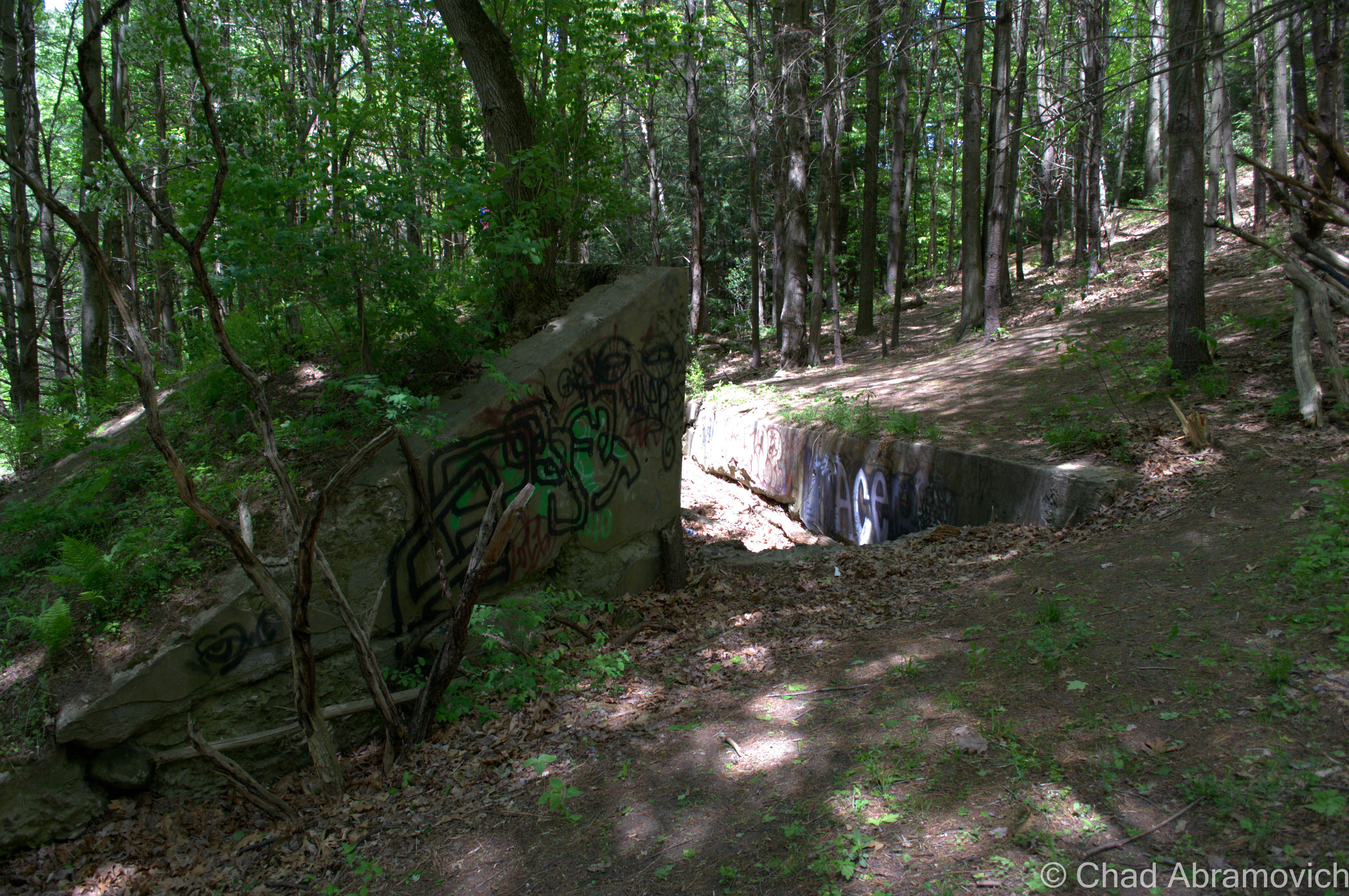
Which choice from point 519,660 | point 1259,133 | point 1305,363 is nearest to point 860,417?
point 1305,363

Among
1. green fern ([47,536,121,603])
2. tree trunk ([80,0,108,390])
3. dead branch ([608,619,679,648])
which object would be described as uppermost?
tree trunk ([80,0,108,390])

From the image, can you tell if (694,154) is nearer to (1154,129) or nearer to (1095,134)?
(1095,134)

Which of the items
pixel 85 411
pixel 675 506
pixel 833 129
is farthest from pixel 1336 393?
pixel 833 129

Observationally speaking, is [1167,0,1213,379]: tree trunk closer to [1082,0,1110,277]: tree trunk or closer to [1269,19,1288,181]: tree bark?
[1082,0,1110,277]: tree trunk

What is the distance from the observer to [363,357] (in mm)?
5012

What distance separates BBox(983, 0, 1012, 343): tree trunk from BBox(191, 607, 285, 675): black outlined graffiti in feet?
42.1

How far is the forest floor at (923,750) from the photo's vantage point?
2.63m

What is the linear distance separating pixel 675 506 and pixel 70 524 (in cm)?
466

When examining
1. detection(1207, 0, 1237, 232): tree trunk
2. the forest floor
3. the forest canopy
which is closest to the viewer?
the forest floor

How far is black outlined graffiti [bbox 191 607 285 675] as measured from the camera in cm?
389

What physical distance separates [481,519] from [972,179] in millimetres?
12834

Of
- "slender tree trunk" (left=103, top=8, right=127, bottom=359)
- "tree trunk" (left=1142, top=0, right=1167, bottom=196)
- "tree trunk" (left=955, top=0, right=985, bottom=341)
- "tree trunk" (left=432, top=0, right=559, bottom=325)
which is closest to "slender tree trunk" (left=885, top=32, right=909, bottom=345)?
"tree trunk" (left=955, top=0, right=985, bottom=341)

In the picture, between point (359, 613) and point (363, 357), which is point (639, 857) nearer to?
point (359, 613)

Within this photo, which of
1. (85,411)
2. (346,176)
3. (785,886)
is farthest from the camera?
(85,411)
